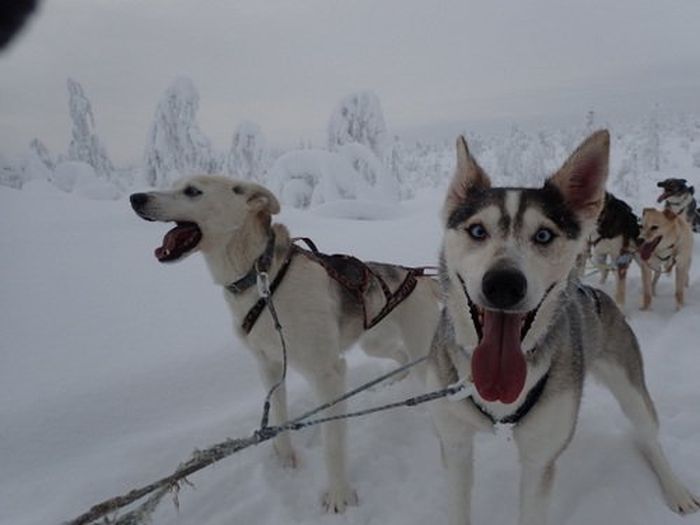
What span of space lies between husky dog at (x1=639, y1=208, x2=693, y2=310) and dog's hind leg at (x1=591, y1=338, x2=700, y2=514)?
3427 millimetres

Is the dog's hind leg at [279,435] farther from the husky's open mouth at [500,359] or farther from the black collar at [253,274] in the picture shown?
the husky's open mouth at [500,359]

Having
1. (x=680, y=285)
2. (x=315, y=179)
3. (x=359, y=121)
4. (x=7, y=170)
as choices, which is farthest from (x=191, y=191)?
(x=359, y=121)

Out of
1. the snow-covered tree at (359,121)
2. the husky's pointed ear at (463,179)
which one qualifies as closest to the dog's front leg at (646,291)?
the husky's pointed ear at (463,179)

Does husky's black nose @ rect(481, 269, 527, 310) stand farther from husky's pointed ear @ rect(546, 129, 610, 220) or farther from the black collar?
the black collar

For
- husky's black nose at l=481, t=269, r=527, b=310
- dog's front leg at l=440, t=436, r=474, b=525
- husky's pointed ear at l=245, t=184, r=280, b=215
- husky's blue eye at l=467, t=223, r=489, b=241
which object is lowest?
dog's front leg at l=440, t=436, r=474, b=525

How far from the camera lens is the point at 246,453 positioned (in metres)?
2.88

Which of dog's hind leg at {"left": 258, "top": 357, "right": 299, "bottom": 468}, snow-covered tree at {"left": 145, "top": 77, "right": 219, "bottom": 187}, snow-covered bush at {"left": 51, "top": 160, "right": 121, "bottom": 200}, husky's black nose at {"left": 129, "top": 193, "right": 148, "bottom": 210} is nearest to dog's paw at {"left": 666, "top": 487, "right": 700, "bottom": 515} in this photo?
dog's hind leg at {"left": 258, "top": 357, "right": 299, "bottom": 468}

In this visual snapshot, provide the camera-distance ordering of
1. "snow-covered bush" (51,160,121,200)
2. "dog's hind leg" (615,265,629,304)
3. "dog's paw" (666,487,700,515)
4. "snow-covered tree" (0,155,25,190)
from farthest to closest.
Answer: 1. "snow-covered bush" (51,160,121,200)
2. "dog's hind leg" (615,265,629,304)
3. "dog's paw" (666,487,700,515)
4. "snow-covered tree" (0,155,25,190)

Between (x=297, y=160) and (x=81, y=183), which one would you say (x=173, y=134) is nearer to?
(x=81, y=183)

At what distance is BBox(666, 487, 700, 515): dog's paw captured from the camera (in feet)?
7.45

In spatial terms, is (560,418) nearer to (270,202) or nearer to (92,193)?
(270,202)

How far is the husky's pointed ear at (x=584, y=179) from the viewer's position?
5.75 feet

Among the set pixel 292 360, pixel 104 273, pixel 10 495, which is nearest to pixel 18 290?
pixel 104 273

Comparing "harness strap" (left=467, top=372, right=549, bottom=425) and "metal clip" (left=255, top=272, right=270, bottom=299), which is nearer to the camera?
"harness strap" (left=467, top=372, right=549, bottom=425)
